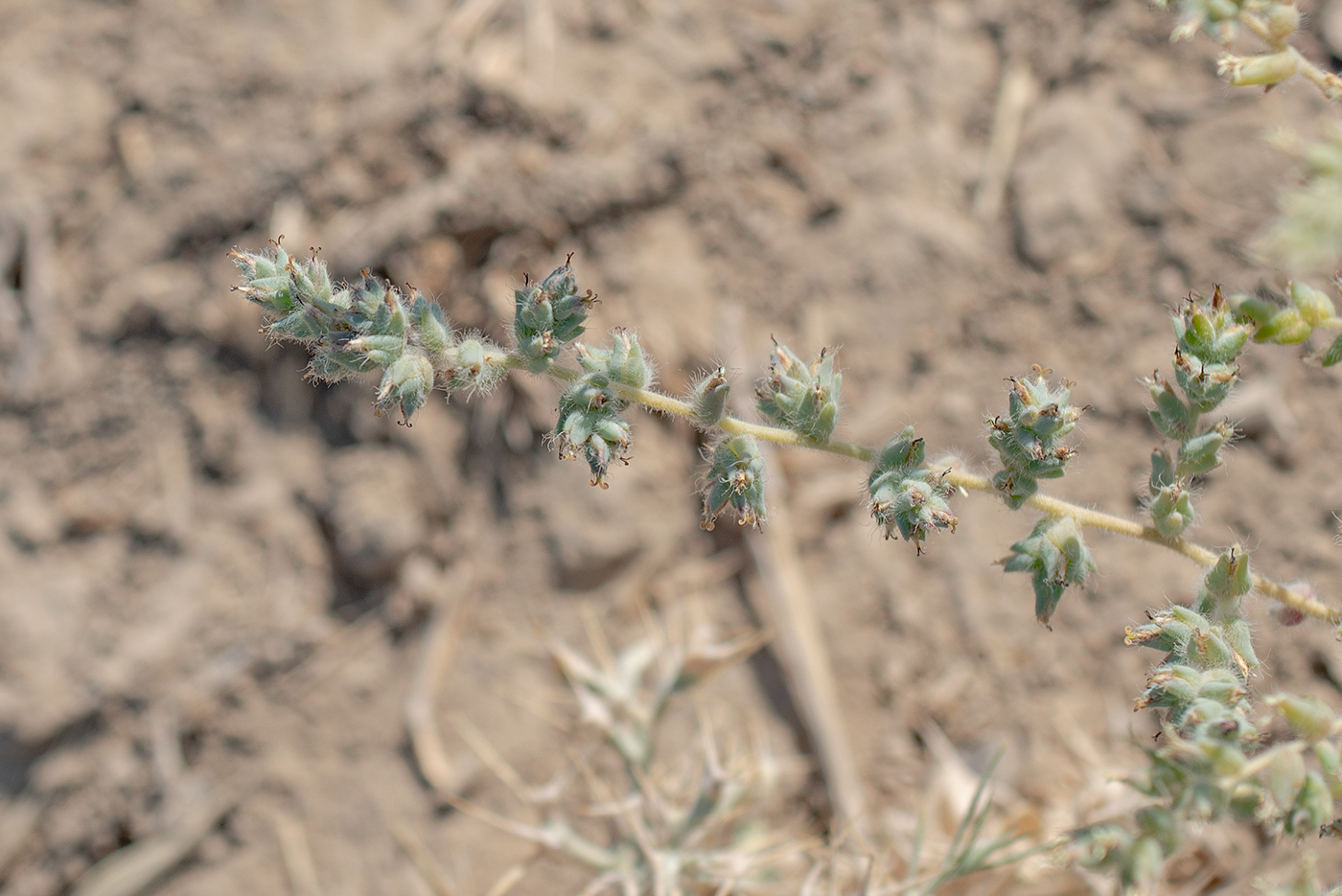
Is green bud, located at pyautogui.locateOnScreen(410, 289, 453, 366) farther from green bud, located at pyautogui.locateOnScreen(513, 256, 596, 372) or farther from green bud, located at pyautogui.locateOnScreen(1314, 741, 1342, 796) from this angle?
green bud, located at pyautogui.locateOnScreen(1314, 741, 1342, 796)

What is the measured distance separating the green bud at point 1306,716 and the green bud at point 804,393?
818mm

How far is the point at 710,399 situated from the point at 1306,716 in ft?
3.46

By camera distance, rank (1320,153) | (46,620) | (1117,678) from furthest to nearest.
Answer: (46,620) < (1117,678) < (1320,153)

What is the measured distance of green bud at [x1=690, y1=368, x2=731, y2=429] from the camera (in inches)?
64.6

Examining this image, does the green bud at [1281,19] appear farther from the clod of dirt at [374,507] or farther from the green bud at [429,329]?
the clod of dirt at [374,507]

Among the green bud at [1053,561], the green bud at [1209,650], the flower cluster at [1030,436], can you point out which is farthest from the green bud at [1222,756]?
the flower cluster at [1030,436]

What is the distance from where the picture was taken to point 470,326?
133 inches

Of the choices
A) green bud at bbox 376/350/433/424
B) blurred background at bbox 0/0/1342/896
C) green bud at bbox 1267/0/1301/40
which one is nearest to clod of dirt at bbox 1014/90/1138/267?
blurred background at bbox 0/0/1342/896

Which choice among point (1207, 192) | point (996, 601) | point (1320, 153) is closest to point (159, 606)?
point (996, 601)

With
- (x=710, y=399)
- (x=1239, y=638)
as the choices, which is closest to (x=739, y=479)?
(x=710, y=399)

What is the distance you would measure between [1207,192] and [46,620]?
14.1ft

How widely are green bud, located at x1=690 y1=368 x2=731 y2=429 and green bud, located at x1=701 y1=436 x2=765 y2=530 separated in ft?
0.18

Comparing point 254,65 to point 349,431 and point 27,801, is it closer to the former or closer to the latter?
point 349,431

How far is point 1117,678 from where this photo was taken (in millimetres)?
3059
